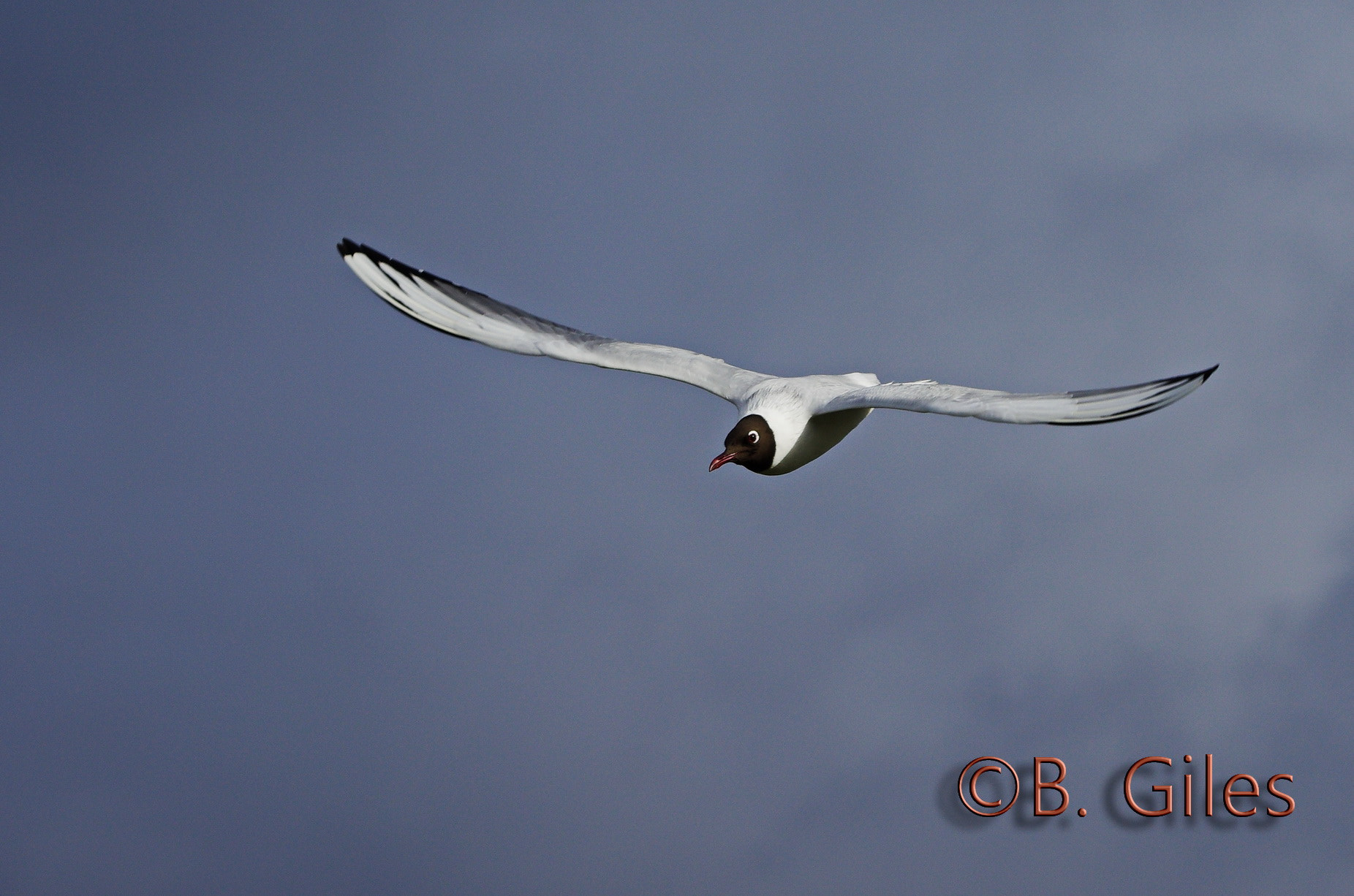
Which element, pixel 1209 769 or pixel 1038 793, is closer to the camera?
pixel 1209 769

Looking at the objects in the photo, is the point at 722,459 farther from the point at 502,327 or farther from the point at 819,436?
the point at 502,327

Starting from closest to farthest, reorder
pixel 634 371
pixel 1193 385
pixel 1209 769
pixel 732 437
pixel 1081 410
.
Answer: pixel 1193 385
pixel 1081 410
pixel 732 437
pixel 634 371
pixel 1209 769

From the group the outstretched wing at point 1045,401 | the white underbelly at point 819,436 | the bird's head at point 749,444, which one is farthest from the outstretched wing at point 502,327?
the outstretched wing at point 1045,401

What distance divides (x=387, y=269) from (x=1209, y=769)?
16.0 metres

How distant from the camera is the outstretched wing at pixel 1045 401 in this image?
13.5m

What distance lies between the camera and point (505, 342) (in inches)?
784

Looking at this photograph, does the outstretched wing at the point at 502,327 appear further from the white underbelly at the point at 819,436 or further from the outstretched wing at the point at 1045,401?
the outstretched wing at the point at 1045,401

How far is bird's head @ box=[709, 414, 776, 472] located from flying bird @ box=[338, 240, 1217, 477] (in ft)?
0.04

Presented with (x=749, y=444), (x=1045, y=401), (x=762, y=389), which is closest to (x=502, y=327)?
(x=762, y=389)

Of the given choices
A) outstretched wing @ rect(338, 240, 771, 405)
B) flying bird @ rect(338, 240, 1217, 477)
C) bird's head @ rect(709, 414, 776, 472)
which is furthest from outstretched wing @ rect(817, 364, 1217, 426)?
outstretched wing @ rect(338, 240, 771, 405)

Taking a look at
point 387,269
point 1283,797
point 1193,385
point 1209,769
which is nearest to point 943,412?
point 1193,385

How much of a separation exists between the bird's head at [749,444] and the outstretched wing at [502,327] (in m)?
2.18

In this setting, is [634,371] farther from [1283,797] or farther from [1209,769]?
[1283,797]

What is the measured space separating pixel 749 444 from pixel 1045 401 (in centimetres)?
408
